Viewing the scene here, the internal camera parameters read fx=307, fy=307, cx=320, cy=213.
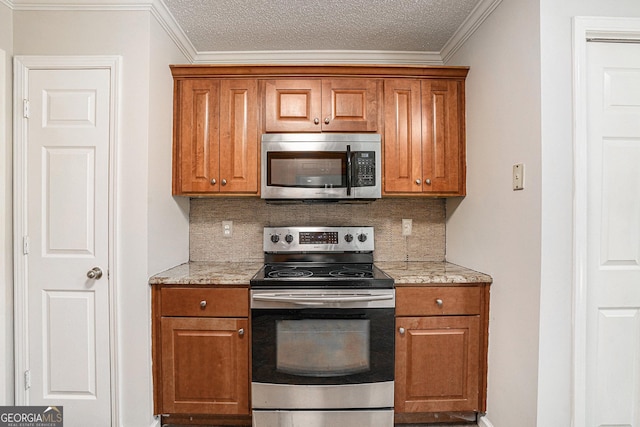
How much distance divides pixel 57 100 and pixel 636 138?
9.83 feet

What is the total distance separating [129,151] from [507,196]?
84.0 inches

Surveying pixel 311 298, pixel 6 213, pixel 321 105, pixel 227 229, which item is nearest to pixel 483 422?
pixel 311 298

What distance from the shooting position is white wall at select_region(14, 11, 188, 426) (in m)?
1.76

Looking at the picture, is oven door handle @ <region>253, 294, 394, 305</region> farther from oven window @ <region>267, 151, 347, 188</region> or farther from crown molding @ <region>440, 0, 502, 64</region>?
crown molding @ <region>440, 0, 502, 64</region>

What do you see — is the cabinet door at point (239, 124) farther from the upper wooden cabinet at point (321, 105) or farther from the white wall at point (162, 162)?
the white wall at point (162, 162)

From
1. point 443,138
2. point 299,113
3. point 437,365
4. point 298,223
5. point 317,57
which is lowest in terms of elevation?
point 437,365

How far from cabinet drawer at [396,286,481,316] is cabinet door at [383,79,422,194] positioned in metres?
0.70

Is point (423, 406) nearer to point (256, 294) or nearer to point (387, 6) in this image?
point (256, 294)

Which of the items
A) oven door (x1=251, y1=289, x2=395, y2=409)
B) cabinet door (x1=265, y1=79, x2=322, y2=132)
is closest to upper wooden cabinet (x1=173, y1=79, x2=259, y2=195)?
cabinet door (x1=265, y1=79, x2=322, y2=132)

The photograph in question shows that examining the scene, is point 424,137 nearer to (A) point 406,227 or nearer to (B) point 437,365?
(A) point 406,227

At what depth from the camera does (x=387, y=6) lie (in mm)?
1882

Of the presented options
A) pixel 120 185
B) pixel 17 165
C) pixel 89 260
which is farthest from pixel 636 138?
pixel 17 165

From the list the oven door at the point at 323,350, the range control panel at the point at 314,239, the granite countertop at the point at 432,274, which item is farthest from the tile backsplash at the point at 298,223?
the oven door at the point at 323,350

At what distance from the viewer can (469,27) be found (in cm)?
201
